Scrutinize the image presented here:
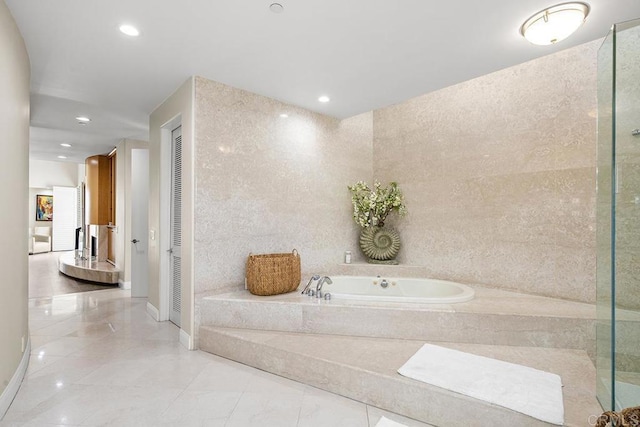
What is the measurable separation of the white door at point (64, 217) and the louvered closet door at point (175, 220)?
9454 mm

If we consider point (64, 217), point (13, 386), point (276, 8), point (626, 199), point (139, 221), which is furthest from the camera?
point (64, 217)

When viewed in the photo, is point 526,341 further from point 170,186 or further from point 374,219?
point 170,186

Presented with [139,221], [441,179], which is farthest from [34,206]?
[441,179]

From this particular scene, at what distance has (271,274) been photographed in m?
3.13

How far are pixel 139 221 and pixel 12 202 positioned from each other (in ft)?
10.0

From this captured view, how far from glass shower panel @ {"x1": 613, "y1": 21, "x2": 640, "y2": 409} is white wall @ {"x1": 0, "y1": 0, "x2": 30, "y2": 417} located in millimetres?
3350

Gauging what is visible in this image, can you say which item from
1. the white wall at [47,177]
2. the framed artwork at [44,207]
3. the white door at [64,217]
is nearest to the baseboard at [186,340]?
the white wall at [47,177]

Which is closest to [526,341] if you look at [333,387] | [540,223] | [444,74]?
[540,223]

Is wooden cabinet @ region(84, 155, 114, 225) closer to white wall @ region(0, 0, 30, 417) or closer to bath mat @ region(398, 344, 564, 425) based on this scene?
white wall @ region(0, 0, 30, 417)

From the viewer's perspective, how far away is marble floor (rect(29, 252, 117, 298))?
5350 millimetres

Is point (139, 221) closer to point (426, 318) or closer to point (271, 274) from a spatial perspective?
point (271, 274)

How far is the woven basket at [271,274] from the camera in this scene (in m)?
3.11

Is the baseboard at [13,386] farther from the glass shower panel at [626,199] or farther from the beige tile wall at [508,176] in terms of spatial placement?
the beige tile wall at [508,176]

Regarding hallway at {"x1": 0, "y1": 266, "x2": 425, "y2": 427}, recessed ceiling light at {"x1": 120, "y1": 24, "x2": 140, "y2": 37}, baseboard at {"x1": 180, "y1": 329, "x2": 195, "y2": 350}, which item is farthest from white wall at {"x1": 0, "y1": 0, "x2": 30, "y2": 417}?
baseboard at {"x1": 180, "y1": 329, "x2": 195, "y2": 350}
